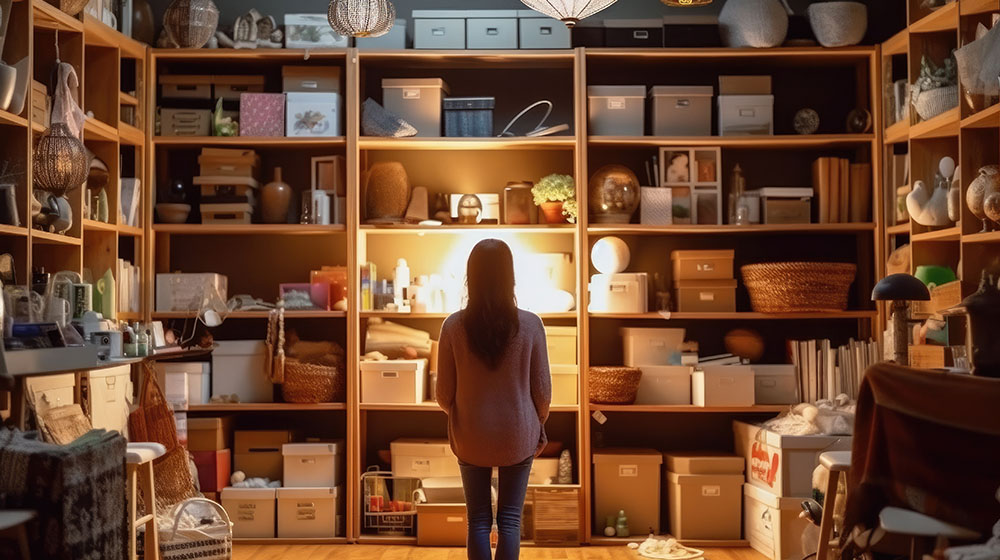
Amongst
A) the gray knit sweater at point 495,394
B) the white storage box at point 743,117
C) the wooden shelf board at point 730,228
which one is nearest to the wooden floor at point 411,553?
the wooden shelf board at point 730,228

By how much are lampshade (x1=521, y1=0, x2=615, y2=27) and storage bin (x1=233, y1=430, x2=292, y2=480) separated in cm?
256

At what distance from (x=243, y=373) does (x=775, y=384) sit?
277 centimetres

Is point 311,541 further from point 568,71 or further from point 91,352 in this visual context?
point 568,71

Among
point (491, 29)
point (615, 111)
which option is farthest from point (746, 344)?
point (491, 29)

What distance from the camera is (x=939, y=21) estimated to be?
189 inches

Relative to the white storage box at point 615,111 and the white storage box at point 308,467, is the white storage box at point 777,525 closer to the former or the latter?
the white storage box at point 615,111

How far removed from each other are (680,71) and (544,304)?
155 cm

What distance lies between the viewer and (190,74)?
596 cm

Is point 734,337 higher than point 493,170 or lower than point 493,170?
lower

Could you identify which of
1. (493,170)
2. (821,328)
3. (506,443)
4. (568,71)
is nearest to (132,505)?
(506,443)

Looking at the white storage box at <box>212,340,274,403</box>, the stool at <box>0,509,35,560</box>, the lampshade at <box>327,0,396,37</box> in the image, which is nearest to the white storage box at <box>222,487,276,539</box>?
the white storage box at <box>212,340,274,403</box>

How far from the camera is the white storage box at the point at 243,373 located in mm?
5582

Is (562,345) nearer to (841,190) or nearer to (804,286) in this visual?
(804,286)

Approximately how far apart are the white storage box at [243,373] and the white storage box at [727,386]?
7.40ft
